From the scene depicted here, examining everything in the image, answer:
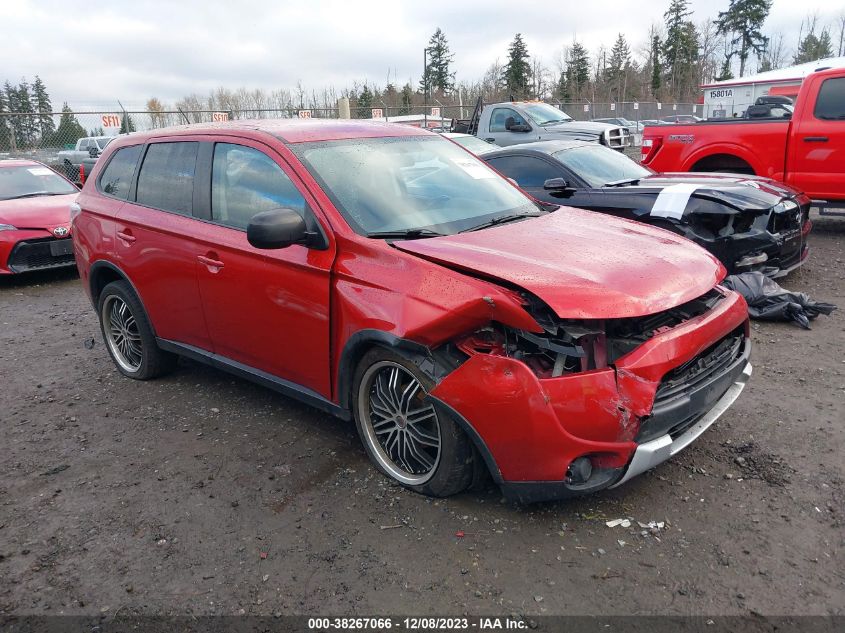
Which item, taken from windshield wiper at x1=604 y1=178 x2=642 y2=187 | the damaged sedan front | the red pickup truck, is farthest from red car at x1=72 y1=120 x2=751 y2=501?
the red pickup truck

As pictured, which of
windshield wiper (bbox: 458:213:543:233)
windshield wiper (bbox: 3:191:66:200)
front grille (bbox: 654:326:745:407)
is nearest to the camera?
front grille (bbox: 654:326:745:407)

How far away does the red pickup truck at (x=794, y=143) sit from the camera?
825cm

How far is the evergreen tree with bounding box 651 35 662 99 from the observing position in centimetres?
6112

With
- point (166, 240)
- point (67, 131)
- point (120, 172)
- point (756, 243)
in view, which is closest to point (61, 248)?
point (120, 172)

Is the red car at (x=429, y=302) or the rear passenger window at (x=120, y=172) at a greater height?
the rear passenger window at (x=120, y=172)

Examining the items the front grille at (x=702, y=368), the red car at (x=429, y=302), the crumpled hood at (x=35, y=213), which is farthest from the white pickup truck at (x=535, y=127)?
the front grille at (x=702, y=368)

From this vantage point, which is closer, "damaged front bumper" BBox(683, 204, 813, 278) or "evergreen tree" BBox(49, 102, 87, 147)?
"damaged front bumper" BBox(683, 204, 813, 278)

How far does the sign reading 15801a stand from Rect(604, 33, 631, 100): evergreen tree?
2292 centimetres

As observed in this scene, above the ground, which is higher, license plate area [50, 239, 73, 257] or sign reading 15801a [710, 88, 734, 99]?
sign reading 15801a [710, 88, 734, 99]

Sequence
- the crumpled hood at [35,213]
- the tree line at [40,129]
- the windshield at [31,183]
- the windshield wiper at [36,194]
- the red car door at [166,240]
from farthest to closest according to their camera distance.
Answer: the tree line at [40,129] < the windshield at [31,183] < the windshield wiper at [36,194] < the crumpled hood at [35,213] < the red car door at [166,240]

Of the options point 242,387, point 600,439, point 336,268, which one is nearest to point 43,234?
point 242,387

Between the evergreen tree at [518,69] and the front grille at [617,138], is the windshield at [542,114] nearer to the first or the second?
the front grille at [617,138]

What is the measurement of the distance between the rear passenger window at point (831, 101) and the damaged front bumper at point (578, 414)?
7.08 meters

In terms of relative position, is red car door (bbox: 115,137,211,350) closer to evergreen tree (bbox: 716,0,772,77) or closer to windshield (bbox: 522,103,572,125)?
windshield (bbox: 522,103,572,125)
